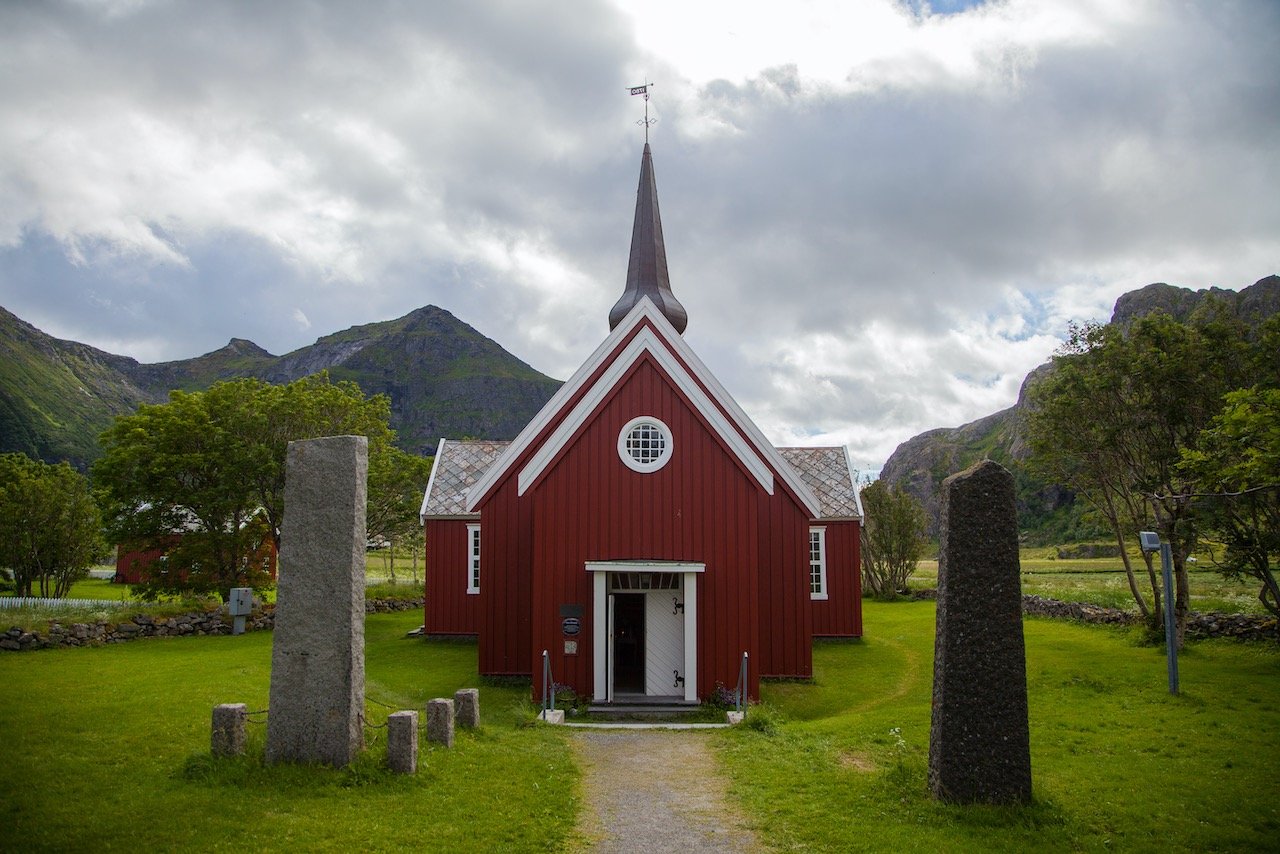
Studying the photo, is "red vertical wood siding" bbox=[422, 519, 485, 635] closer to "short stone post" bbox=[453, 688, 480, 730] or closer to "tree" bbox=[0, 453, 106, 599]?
"short stone post" bbox=[453, 688, 480, 730]

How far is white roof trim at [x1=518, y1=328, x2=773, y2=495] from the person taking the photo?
16.1 metres

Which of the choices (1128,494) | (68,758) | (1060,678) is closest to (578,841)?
(68,758)

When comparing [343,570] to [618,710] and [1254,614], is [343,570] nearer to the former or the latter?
[618,710]

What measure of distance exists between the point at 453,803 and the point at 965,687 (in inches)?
223

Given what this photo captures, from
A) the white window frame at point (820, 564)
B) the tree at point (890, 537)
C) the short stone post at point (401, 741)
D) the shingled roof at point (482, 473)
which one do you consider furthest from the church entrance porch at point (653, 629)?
the tree at point (890, 537)

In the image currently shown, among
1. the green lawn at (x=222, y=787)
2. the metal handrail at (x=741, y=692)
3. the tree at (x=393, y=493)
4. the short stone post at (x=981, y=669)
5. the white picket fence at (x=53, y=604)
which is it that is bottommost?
the metal handrail at (x=741, y=692)

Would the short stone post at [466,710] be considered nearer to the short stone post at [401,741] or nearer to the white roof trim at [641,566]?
the short stone post at [401,741]

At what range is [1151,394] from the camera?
18578mm

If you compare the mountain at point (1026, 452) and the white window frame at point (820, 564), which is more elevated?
the mountain at point (1026, 452)

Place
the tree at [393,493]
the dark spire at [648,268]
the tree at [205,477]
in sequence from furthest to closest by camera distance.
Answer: the tree at [393,493]
the tree at [205,477]
the dark spire at [648,268]

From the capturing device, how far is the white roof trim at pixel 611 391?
52.7ft

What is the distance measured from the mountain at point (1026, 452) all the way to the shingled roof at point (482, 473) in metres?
5.63

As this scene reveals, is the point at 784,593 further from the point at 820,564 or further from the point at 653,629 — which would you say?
the point at 820,564

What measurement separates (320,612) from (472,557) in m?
14.5
